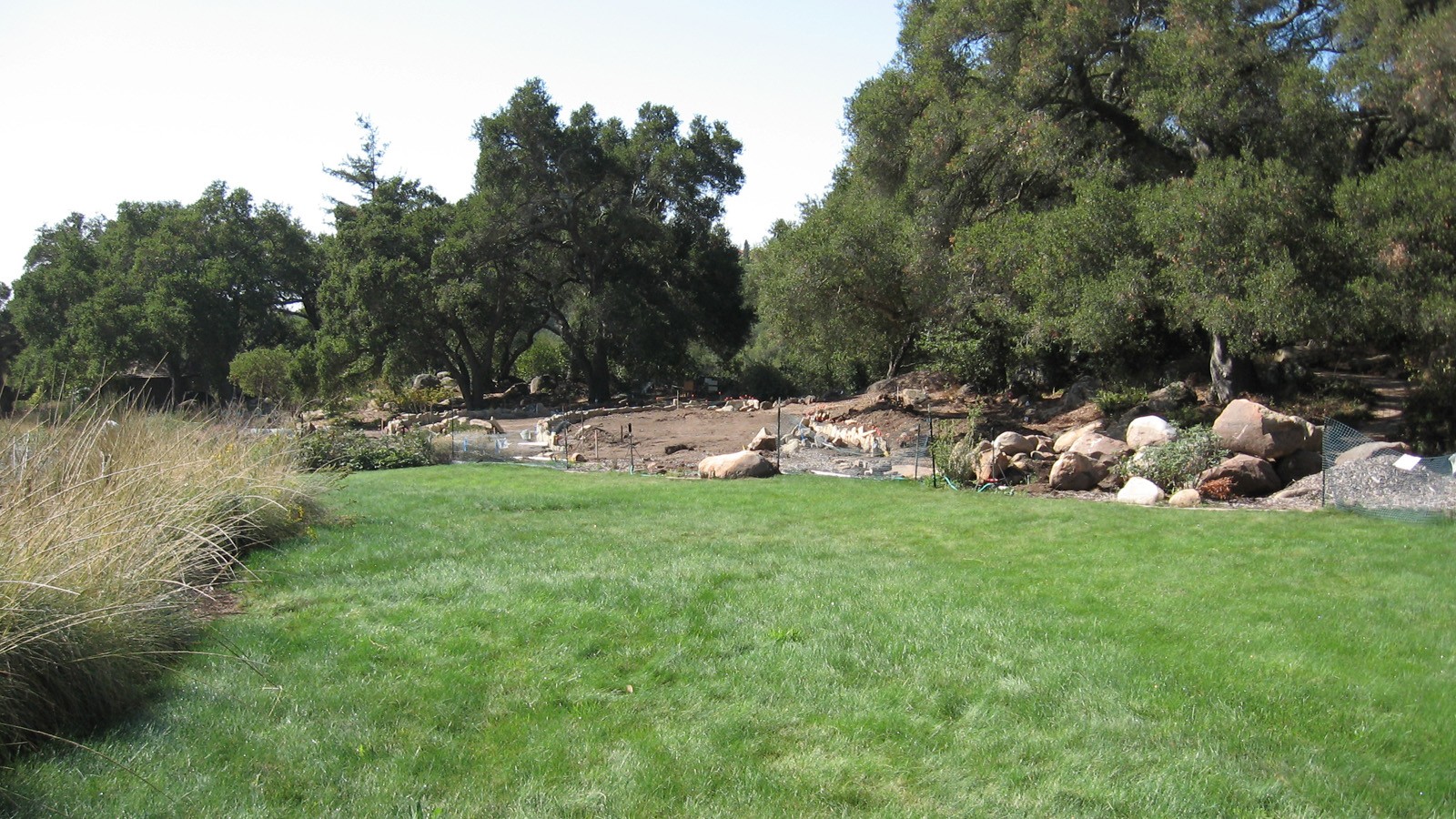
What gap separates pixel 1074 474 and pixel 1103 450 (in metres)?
1.11

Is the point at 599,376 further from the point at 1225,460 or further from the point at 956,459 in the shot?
the point at 1225,460

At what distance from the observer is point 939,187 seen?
2002 cm

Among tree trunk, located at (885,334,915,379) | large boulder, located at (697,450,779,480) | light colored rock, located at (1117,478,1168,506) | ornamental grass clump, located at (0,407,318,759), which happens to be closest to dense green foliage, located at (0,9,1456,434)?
tree trunk, located at (885,334,915,379)

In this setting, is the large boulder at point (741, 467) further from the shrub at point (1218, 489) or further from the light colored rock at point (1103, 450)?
the shrub at point (1218, 489)

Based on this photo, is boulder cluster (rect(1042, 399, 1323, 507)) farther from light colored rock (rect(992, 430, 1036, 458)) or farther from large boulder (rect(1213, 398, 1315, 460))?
light colored rock (rect(992, 430, 1036, 458))

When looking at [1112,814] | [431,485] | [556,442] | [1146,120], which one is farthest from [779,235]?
[1112,814]

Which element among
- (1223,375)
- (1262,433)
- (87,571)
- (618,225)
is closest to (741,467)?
(1262,433)

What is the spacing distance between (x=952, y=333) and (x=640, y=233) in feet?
54.5

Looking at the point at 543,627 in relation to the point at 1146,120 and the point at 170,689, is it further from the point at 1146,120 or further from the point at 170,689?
the point at 1146,120

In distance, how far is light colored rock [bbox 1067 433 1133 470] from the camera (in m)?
13.8

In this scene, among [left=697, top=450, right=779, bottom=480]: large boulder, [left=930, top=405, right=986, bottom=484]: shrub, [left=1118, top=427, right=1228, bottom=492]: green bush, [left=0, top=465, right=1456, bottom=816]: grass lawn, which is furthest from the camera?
[left=697, top=450, right=779, bottom=480]: large boulder

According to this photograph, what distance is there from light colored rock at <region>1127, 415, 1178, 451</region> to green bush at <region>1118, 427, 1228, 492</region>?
0.55 metres

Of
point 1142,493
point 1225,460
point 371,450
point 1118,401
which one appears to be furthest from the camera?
point 1118,401

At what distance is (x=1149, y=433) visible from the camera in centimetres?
1424
